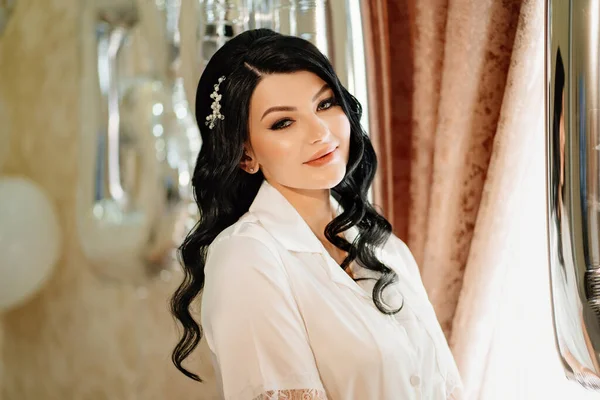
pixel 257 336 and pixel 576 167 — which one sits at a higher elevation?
pixel 576 167

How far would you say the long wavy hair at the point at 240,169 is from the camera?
99 cm

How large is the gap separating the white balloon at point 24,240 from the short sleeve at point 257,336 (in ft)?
2.43

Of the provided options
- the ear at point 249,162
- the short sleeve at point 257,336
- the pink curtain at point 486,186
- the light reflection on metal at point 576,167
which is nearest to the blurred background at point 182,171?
the pink curtain at point 486,186

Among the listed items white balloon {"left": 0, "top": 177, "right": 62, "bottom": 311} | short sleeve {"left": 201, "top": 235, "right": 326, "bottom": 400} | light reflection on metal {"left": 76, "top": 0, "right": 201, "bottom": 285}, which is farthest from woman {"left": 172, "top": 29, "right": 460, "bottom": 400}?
white balloon {"left": 0, "top": 177, "right": 62, "bottom": 311}

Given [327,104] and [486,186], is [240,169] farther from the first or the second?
[486,186]

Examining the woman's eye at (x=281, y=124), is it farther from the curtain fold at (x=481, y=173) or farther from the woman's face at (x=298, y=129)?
the curtain fold at (x=481, y=173)

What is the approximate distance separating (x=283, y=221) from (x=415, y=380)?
281 mm

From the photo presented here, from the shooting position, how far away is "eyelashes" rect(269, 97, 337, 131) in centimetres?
99

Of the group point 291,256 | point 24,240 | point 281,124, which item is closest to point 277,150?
point 281,124

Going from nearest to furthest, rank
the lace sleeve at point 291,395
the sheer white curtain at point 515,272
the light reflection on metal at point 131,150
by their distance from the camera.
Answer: the lace sleeve at point 291,395, the sheer white curtain at point 515,272, the light reflection on metal at point 131,150

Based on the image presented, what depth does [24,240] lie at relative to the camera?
153 centimetres

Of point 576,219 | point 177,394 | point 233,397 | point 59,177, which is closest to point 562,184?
point 576,219

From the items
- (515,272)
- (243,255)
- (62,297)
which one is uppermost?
(243,255)

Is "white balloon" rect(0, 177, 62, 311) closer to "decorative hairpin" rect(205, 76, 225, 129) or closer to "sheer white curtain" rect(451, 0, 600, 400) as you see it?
"decorative hairpin" rect(205, 76, 225, 129)
